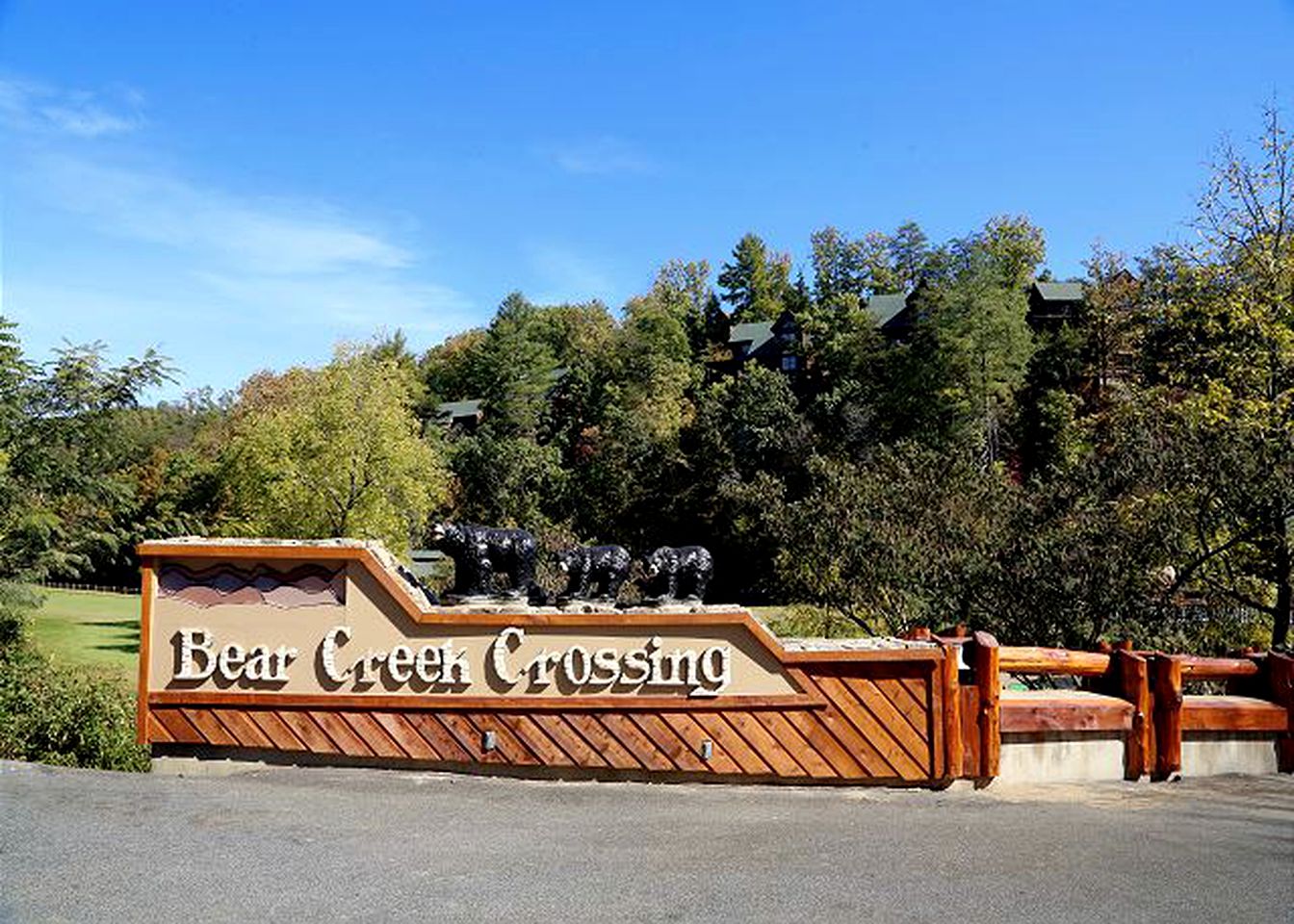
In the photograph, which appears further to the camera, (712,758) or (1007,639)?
(1007,639)

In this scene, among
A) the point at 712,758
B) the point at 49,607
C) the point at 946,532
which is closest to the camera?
the point at 712,758

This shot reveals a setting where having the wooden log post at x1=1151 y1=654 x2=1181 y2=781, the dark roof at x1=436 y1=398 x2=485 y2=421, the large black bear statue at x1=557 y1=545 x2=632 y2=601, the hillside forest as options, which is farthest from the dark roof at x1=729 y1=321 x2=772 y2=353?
the wooden log post at x1=1151 y1=654 x2=1181 y2=781

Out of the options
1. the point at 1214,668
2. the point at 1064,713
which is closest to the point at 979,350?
the point at 1214,668

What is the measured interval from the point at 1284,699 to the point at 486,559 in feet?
25.2

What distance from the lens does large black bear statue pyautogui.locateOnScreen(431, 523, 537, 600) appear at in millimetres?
9680

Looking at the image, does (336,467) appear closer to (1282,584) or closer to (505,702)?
(1282,584)

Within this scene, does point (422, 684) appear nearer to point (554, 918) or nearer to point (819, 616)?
point (554, 918)

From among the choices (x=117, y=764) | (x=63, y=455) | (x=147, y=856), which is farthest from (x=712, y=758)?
Answer: (x=63, y=455)

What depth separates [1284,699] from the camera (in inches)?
392

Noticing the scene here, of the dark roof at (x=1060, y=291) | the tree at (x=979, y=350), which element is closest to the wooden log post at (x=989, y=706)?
the tree at (x=979, y=350)

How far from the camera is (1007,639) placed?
14719 mm

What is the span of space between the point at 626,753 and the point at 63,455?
19.2m

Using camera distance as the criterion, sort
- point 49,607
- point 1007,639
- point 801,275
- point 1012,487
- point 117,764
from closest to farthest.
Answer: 1. point 117,764
2. point 1007,639
3. point 1012,487
4. point 49,607
5. point 801,275

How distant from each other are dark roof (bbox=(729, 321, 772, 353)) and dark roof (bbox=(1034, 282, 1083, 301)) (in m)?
21.6
